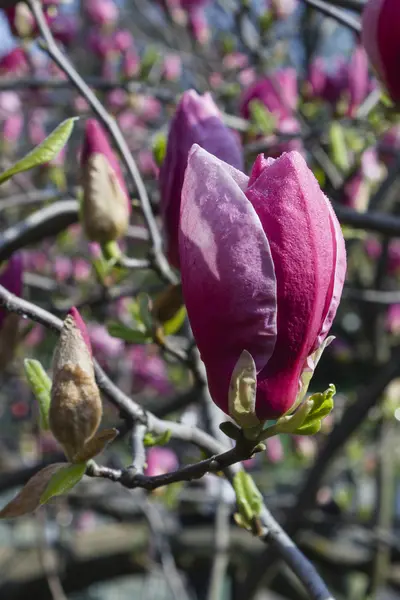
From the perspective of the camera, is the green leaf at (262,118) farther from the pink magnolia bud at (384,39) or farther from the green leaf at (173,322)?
the green leaf at (173,322)

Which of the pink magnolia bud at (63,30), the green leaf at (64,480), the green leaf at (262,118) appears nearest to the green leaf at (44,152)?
the green leaf at (64,480)

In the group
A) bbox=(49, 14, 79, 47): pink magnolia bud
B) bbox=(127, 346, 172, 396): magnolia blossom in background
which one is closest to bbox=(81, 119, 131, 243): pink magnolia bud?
bbox=(49, 14, 79, 47): pink magnolia bud

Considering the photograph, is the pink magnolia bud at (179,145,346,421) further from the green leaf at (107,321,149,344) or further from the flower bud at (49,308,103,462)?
the green leaf at (107,321,149,344)

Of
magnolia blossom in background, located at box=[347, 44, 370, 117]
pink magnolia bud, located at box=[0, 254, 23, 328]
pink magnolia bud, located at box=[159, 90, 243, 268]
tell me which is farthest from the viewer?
magnolia blossom in background, located at box=[347, 44, 370, 117]

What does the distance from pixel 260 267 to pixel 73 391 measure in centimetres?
16

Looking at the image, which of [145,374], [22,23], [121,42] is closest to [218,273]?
[22,23]

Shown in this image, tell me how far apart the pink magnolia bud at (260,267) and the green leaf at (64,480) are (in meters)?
0.13

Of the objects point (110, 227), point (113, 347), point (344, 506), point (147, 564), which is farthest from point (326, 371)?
point (110, 227)

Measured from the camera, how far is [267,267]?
47 cm

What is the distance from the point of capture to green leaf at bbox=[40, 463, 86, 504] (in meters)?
0.54

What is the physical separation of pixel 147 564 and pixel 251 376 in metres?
2.21

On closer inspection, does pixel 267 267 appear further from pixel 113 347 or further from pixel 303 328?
pixel 113 347

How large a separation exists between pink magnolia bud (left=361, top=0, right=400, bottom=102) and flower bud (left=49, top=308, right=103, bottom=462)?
0.47 metres

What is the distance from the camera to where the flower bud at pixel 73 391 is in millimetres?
529
